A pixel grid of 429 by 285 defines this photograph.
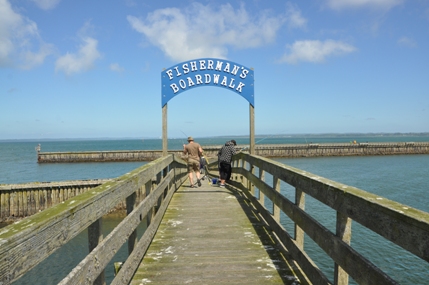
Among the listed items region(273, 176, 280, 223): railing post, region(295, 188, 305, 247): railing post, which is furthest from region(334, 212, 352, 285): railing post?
region(273, 176, 280, 223): railing post

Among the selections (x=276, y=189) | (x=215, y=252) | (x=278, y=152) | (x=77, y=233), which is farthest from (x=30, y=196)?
(x=278, y=152)

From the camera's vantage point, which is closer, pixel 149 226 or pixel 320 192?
pixel 320 192

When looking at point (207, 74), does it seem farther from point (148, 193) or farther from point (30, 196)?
point (30, 196)

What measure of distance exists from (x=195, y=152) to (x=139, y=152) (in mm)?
45884

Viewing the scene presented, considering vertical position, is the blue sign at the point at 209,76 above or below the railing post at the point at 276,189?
above

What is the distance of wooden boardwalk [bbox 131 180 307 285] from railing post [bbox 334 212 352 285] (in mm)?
882

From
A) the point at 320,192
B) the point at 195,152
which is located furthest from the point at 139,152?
the point at 320,192

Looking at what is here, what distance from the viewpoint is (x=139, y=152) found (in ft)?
180

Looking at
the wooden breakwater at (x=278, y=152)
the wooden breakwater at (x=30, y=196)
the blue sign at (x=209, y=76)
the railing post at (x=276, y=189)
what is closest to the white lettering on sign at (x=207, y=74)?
the blue sign at (x=209, y=76)

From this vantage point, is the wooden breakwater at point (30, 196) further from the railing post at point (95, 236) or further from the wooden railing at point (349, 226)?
the railing post at point (95, 236)

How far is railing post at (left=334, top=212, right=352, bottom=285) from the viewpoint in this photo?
2555 mm

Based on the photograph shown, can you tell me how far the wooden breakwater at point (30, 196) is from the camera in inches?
665

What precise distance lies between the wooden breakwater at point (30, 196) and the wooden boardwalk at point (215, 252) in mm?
12160

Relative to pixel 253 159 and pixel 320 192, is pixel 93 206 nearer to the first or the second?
pixel 320 192
